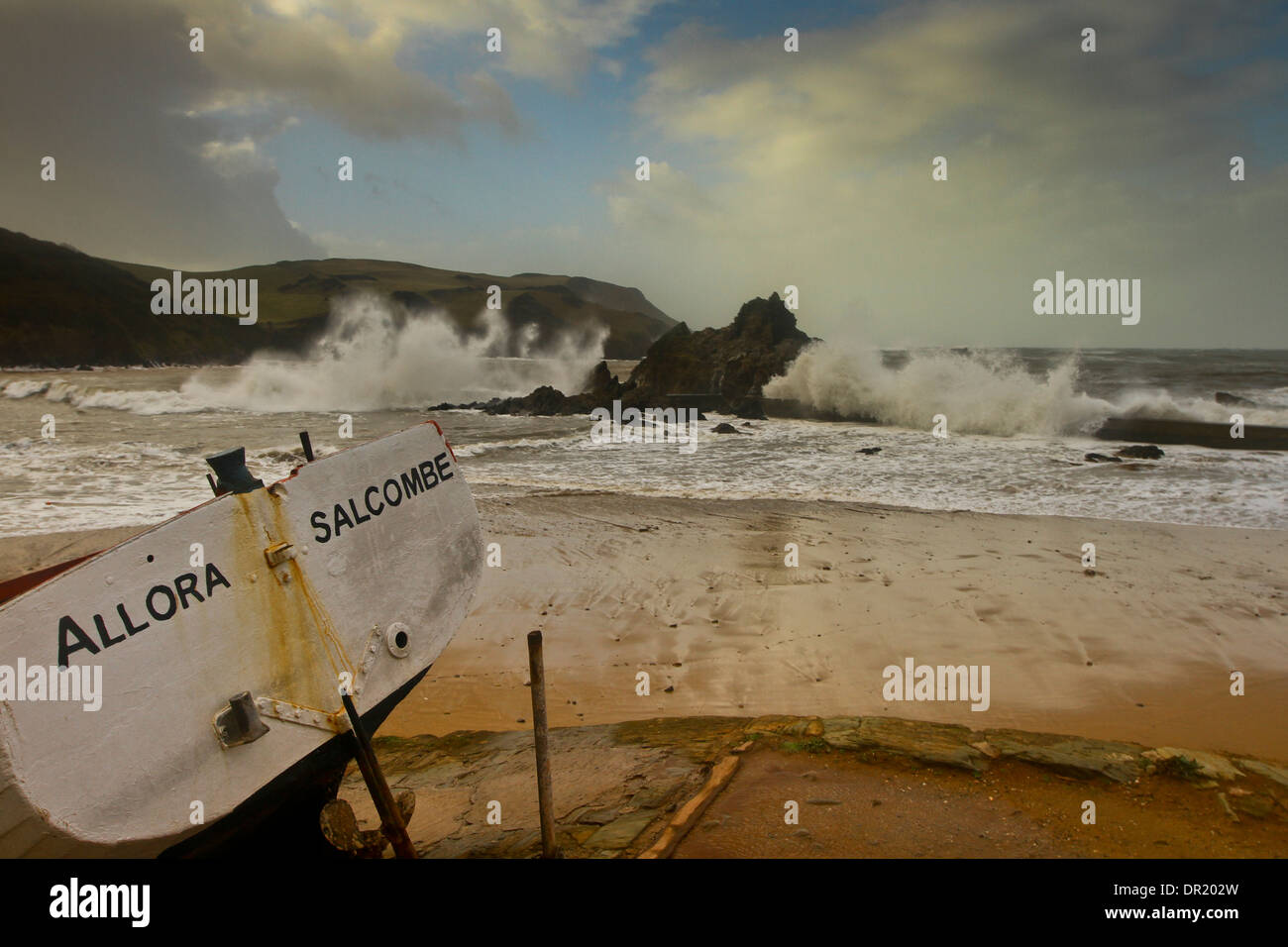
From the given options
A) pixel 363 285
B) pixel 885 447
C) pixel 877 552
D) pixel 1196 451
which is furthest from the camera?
pixel 363 285

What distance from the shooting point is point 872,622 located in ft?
24.3

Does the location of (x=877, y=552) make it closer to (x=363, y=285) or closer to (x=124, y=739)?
(x=124, y=739)

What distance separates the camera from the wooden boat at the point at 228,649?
2.44 m

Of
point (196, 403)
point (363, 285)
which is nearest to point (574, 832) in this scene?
point (196, 403)

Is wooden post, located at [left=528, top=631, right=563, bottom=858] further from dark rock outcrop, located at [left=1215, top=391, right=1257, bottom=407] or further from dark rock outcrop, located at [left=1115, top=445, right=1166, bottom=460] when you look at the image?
dark rock outcrop, located at [left=1215, top=391, right=1257, bottom=407]

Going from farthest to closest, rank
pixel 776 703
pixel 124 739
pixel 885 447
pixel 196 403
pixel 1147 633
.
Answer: pixel 196 403 → pixel 885 447 → pixel 1147 633 → pixel 776 703 → pixel 124 739

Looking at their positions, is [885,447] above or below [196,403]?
below

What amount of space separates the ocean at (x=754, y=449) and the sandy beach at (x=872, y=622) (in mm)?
2330

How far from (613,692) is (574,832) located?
2378mm

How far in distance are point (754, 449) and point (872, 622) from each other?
13074 mm

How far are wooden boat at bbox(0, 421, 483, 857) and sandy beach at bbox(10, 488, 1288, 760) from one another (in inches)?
97.8

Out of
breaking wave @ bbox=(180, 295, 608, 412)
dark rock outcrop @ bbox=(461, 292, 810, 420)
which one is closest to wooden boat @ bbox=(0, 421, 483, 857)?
dark rock outcrop @ bbox=(461, 292, 810, 420)

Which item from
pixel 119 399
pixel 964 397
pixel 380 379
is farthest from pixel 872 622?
pixel 119 399

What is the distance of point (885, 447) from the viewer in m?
19.9
